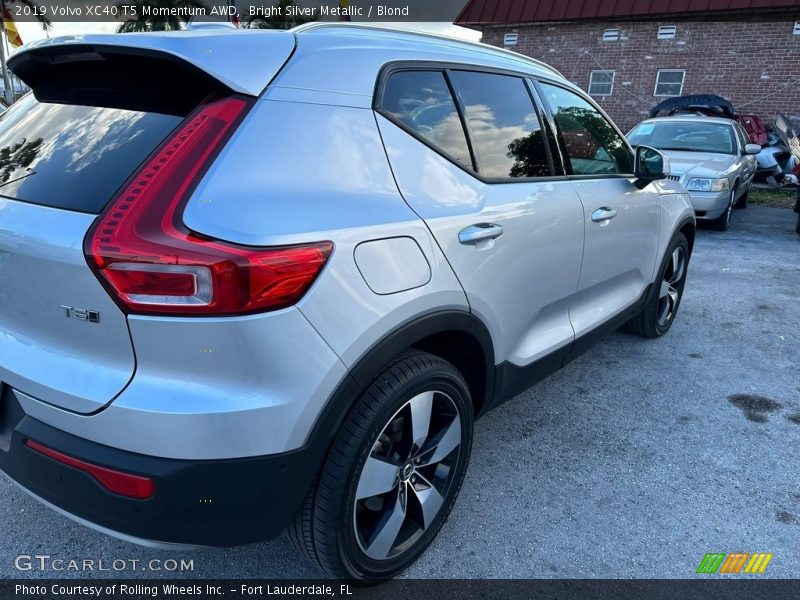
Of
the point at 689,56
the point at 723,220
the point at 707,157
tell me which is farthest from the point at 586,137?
the point at 689,56

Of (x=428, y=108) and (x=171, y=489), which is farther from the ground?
(x=428, y=108)

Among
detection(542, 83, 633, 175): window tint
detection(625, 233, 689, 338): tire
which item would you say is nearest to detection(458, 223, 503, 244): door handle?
detection(542, 83, 633, 175): window tint

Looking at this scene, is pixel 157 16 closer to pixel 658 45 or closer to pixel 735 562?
pixel 658 45

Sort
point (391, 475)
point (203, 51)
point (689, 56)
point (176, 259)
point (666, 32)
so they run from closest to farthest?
point (176, 259) → point (203, 51) → point (391, 475) → point (689, 56) → point (666, 32)

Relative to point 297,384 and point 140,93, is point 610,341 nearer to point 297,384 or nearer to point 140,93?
point 297,384

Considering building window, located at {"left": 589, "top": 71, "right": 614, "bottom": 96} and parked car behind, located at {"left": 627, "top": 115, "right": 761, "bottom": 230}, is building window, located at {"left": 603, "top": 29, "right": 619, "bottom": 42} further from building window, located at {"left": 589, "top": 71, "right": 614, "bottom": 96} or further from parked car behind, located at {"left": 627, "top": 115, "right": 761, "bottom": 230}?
parked car behind, located at {"left": 627, "top": 115, "right": 761, "bottom": 230}

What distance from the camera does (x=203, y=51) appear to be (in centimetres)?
162

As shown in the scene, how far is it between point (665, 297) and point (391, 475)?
10.6ft

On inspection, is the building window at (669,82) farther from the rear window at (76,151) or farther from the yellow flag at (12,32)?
the yellow flag at (12,32)

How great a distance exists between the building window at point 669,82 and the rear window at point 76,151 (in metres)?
20.0

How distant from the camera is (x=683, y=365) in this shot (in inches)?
158

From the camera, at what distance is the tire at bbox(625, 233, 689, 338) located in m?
4.10

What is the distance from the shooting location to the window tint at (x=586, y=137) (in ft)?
9.66

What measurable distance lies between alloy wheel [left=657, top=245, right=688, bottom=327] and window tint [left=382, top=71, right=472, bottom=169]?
266 centimetres
